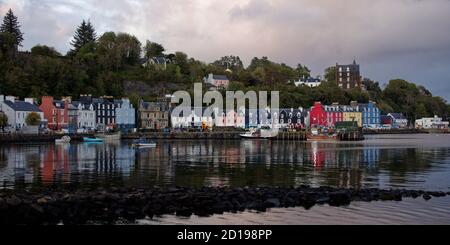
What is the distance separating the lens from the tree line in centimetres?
12581

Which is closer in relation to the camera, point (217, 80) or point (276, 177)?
point (276, 177)

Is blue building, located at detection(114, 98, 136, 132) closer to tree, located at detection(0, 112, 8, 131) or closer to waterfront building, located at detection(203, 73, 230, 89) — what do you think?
tree, located at detection(0, 112, 8, 131)

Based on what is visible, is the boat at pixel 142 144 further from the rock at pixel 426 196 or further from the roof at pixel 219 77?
the roof at pixel 219 77

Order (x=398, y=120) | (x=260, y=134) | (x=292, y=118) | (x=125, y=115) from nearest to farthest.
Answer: (x=260, y=134) < (x=125, y=115) < (x=292, y=118) < (x=398, y=120)

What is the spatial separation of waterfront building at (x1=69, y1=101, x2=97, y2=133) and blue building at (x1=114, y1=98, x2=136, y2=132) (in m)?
6.16

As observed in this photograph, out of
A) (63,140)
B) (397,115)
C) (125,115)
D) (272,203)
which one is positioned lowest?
(272,203)

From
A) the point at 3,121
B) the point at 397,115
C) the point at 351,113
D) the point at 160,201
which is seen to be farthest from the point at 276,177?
the point at 397,115

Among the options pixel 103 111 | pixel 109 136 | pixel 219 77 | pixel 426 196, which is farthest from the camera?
pixel 219 77

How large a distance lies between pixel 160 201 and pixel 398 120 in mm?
172064

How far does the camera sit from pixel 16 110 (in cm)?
10188

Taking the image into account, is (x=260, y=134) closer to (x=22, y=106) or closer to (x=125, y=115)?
(x=125, y=115)

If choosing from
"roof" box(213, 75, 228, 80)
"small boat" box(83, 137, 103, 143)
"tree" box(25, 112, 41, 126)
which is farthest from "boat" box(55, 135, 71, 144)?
"roof" box(213, 75, 228, 80)

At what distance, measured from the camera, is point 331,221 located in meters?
23.0
